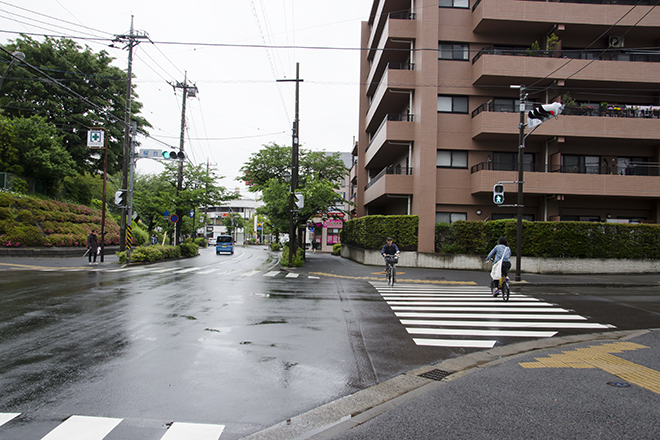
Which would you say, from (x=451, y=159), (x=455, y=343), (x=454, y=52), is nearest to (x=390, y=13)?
(x=454, y=52)

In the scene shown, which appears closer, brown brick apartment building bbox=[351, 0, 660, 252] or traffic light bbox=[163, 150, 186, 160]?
brown brick apartment building bbox=[351, 0, 660, 252]

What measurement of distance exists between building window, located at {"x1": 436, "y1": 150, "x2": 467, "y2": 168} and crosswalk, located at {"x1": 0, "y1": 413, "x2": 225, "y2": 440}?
2114 centimetres

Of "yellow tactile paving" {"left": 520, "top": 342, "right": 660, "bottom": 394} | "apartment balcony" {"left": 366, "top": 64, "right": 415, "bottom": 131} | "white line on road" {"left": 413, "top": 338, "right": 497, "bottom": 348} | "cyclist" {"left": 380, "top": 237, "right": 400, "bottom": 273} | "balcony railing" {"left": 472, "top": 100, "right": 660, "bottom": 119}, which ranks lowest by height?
"white line on road" {"left": 413, "top": 338, "right": 497, "bottom": 348}

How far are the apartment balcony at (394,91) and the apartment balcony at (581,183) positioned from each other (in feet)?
23.2

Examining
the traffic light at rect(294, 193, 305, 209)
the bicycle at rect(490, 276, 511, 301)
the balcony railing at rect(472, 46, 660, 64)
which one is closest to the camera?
the bicycle at rect(490, 276, 511, 301)

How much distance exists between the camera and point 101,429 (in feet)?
11.3

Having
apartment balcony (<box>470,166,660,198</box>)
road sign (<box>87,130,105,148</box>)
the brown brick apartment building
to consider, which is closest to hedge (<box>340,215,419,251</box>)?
the brown brick apartment building

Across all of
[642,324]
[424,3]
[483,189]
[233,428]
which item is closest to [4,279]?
[233,428]

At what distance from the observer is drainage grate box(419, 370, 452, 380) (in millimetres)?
4934

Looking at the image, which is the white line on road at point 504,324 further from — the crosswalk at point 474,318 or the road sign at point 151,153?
the road sign at point 151,153

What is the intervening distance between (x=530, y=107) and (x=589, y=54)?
19.7 feet

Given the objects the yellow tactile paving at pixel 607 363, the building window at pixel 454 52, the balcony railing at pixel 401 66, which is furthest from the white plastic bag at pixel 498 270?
the balcony railing at pixel 401 66

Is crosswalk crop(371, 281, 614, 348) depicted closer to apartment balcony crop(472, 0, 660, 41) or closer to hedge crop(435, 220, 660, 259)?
hedge crop(435, 220, 660, 259)

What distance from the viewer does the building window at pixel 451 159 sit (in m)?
22.5
